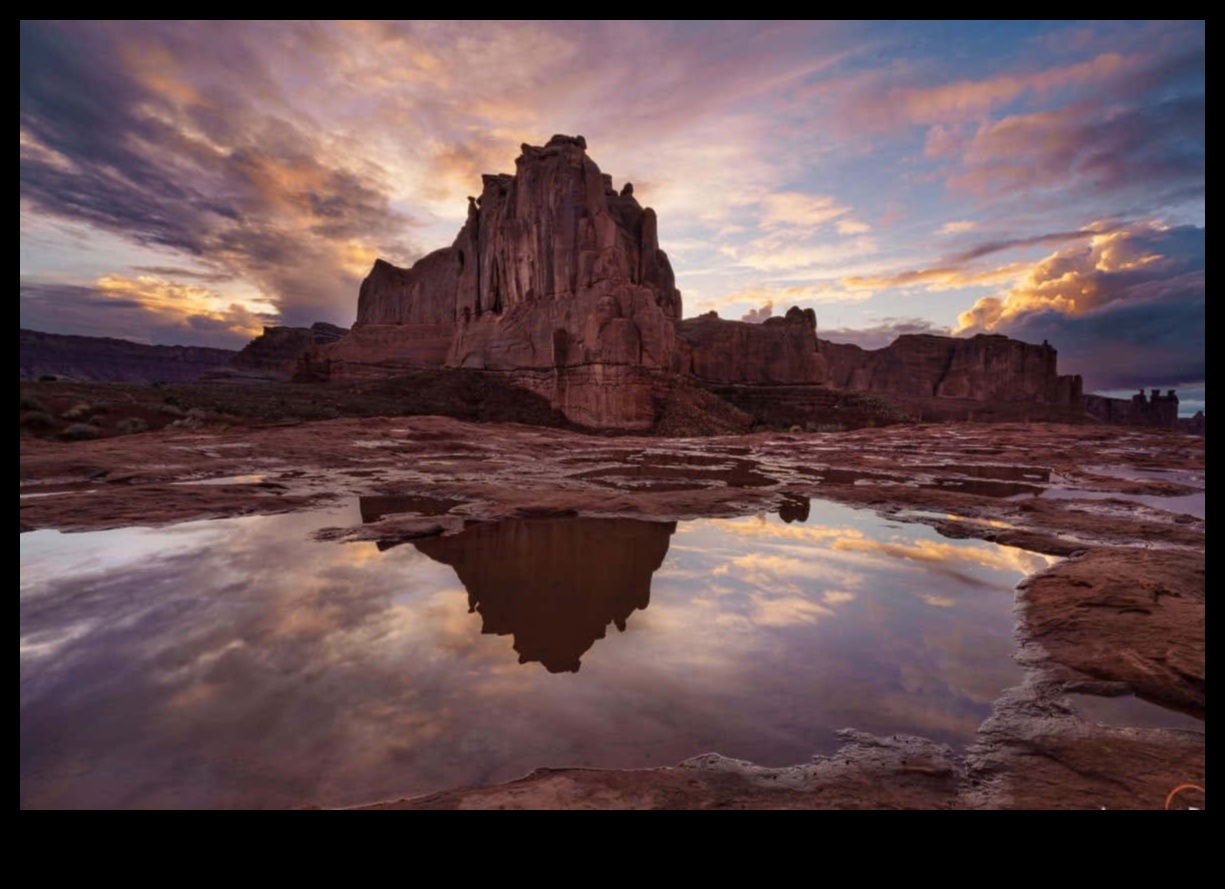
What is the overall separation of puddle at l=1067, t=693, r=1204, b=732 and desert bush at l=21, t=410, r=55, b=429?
2514 cm

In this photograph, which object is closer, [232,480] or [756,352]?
[232,480]

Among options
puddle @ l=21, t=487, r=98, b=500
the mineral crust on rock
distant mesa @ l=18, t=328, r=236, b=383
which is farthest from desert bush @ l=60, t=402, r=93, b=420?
distant mesa @ l=18, t=328, r=236, b=383

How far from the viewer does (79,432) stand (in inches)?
680

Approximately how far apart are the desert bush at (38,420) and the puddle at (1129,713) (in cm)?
2514

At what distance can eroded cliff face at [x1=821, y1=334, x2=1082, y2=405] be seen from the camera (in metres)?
112

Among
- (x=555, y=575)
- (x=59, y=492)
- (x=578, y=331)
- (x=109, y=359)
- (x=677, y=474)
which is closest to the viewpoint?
(x=555, y=575)

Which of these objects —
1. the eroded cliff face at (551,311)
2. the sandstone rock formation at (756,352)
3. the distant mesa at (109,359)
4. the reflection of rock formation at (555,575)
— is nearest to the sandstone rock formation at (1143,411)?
the sandstone rock formation at (756,352)

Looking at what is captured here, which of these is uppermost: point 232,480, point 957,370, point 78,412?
point 957,370

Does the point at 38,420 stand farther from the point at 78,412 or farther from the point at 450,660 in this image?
the point at 450,660

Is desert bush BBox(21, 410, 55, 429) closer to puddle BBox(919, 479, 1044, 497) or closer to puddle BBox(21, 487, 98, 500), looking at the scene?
puddle BBox(21, 487, 98, 500)

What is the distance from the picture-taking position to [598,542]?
7180 millimetres

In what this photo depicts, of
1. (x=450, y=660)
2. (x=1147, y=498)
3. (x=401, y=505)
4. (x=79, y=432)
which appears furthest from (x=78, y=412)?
(x=1147, y=498)

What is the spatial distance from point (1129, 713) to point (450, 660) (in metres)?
4.18

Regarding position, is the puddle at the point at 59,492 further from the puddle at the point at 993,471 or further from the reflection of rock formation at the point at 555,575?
the puddle at the point at 993,471
